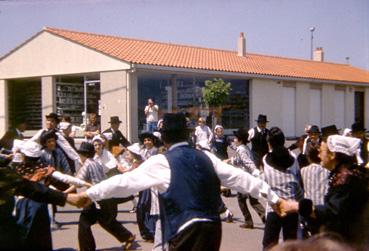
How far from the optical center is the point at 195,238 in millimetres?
3764

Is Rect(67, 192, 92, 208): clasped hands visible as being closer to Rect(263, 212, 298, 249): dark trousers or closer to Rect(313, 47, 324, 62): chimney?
Rect(263, 212, 298, 249): dark trousers

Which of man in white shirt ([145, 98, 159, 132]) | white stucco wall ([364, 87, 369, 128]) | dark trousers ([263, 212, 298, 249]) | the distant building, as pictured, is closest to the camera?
dark trousers ([263, 212, 298, 249])

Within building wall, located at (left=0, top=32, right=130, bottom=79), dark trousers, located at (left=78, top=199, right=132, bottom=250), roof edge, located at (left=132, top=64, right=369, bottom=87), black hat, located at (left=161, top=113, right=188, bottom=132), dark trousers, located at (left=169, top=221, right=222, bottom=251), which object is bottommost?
dark trousers, located at (left=78, top=199, right=132, bottom=250)

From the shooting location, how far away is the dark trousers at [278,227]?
17.1ft

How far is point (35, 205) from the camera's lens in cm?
397

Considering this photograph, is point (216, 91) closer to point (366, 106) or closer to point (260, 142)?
point (366, 106)

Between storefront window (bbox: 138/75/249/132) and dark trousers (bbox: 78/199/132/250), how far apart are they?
15.4 m

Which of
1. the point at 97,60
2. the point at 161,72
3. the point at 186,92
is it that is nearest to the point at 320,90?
the point at 186,92

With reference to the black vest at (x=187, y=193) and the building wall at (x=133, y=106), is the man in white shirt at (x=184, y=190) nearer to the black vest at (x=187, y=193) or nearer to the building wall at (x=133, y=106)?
the black vest at (x=187, y=193)

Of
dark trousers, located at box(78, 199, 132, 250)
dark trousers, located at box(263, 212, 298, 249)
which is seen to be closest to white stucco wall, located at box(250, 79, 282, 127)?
dark trousers, located at box(78, 199, 132, 250)

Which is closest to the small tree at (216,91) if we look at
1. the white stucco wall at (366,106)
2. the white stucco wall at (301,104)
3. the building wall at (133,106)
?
the building wall at (133,106)

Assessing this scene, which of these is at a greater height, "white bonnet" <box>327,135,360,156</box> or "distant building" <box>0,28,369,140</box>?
"distant building" <box>0,28,369,140</box>

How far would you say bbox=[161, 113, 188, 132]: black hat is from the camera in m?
4.16

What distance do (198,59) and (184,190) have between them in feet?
77.5
